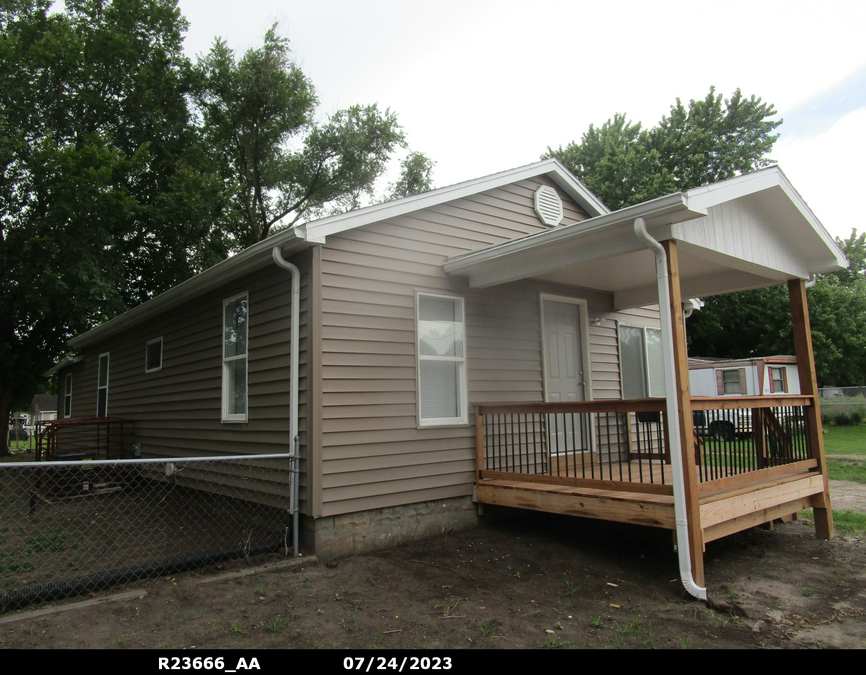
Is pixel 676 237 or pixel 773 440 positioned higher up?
pixel 676 237

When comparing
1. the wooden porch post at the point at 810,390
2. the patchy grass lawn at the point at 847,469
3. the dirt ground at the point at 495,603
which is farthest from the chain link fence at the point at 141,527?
the patchy grass lawn at the point at 847,469

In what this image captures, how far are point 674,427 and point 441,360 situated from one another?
255cm

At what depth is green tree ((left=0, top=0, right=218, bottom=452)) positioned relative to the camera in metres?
13.5

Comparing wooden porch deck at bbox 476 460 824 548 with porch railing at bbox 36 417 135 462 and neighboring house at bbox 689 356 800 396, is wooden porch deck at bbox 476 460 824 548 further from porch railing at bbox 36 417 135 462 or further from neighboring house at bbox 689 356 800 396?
neighboring house at bbox 689 356 800 396

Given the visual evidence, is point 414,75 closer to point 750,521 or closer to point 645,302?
point 645,302

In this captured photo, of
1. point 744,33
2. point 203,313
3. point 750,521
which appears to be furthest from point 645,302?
point 203,313

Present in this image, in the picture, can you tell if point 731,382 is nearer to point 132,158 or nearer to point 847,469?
point 847,469

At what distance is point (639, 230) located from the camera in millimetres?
4453

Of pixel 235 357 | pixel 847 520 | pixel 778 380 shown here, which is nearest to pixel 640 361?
pixel 847 520

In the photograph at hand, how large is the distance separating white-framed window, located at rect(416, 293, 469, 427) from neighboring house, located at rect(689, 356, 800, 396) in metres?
12.1

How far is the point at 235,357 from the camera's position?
6730 mm

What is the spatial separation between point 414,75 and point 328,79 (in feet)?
28.2

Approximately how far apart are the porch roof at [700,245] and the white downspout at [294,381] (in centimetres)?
168

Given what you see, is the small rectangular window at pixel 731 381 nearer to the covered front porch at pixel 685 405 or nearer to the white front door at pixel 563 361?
the covered front porch at pixel 685 405
